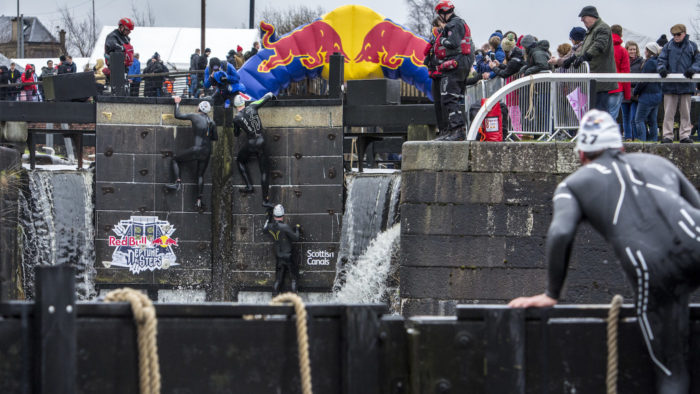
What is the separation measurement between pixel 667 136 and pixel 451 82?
111 inches

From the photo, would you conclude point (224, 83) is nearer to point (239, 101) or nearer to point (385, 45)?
point (239, 101)

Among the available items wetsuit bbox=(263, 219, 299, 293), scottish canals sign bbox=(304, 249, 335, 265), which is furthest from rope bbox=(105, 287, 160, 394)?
scottish canals sign bbox=(304, 249, 335, 265)

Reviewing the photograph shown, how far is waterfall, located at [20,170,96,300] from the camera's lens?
1847 cm

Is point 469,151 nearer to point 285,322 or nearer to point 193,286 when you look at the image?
point 285,322

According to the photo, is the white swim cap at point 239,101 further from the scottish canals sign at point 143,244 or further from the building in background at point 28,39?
the building in background at point 28,39

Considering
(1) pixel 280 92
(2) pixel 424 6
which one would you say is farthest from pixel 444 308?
(2) pixel 424 6

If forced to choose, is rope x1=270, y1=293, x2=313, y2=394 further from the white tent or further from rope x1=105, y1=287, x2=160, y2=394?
the white tent

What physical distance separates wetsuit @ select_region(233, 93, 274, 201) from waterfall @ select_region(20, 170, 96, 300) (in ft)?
10.6

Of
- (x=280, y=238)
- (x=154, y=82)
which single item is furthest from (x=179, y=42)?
(x=280, y=238)

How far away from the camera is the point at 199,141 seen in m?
18.1

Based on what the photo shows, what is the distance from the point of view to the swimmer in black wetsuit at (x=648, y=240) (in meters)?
4.68

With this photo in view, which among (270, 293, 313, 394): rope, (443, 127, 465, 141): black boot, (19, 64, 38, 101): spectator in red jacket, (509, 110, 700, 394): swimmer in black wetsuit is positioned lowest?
(270, 293, 313, 394): rope

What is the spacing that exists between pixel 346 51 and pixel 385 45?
0.87m

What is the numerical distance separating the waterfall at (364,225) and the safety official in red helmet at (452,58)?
4941 mm
